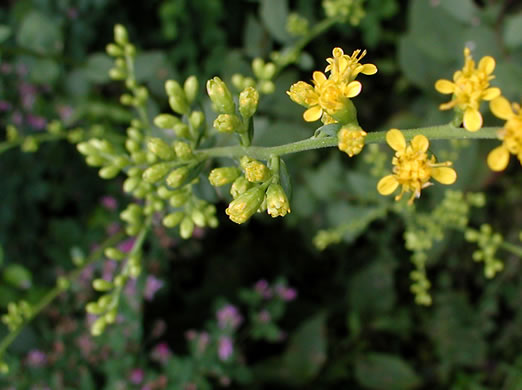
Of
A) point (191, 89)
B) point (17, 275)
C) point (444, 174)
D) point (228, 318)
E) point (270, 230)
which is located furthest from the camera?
point (270, 230)

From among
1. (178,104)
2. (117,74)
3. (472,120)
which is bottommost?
(472,120)

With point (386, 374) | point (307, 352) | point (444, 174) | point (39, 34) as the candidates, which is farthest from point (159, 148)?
point (386, 374)

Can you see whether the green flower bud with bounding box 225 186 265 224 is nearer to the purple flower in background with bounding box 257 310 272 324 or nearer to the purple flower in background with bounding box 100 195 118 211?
the purple flower in background with bounding box 257 310 272 324

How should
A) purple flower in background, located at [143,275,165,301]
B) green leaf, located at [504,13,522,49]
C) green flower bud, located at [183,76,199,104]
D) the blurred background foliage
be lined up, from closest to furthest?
green flower bud, located at [183,76,199,104]
green leaf, located at [504,13,522,49]
the blurred background foliage
purple flower in background, located at [143,275,165,301]

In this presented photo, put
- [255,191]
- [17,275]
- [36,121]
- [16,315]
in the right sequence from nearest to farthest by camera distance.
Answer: [255,191] → [16,315] → [17,275] → [36,121]

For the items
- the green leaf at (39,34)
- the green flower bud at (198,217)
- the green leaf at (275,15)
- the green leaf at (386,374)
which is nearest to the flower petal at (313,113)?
the green flower bud at (198,217)

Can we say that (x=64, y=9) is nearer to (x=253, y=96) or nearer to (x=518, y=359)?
(x=253, y=96)

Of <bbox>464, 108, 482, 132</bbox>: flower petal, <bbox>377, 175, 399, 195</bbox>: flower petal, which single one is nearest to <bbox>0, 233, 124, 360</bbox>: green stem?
<bbox>377, 175, 399, 195</bbox>: flower petal

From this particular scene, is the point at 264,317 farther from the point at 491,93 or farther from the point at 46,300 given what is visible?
the point at 491,93
